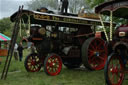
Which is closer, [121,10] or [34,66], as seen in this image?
[121,10]

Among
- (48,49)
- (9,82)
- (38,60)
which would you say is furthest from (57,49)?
(9,82)

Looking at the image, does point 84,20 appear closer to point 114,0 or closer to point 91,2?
point 114,0

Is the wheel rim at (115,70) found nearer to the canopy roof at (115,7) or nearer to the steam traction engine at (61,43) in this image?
the canopy roof at (115,7)

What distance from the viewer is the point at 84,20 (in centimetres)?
841

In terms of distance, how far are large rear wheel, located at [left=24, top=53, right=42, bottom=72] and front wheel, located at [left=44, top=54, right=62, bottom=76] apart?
1.14m

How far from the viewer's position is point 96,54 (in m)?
8.36

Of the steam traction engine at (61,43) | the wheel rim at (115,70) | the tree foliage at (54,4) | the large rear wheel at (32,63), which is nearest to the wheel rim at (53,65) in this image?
the steam traction engine at (61,43)

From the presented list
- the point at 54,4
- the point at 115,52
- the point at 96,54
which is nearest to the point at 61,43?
the point at 96,54

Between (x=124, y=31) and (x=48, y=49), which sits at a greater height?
(x=124, y=31)

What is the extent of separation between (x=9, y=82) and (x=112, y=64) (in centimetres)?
335

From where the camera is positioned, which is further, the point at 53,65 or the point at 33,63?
the point at 33,63

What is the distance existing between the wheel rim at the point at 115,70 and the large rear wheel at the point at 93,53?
106 inches

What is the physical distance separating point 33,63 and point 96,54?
8.93ft

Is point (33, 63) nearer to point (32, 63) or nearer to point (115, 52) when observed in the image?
point (32, 63)
